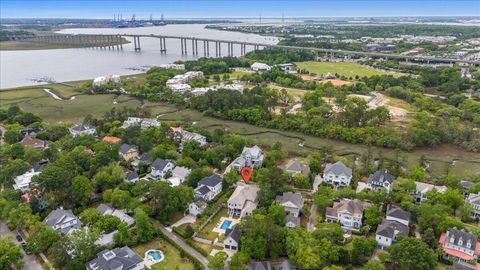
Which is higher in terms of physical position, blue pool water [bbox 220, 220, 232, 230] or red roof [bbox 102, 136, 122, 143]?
red roof [bbox 102, 136, 122, 143]

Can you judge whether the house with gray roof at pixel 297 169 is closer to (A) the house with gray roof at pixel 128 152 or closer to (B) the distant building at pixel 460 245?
(B) the distant building at pixel 460 245

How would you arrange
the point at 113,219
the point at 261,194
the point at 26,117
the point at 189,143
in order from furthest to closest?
the point at 26,117 < the point at 189,143 < the point at 261,194 < the point at 113,219

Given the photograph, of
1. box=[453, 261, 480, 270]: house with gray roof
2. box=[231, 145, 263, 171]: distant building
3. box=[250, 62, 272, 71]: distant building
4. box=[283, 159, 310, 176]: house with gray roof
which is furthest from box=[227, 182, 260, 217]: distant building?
box=[250, 62, 272, 71]: distant building

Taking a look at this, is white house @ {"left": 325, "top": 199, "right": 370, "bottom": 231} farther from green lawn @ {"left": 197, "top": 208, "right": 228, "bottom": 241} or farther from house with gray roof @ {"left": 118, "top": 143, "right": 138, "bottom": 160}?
house with gray roof @ {"left": 118, "top": 143, "right": 138, "bottom": 160}

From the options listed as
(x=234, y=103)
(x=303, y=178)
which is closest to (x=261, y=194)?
(x=303, y=178)

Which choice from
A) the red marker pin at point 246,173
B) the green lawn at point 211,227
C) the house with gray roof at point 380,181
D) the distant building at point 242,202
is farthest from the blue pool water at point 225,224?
the house with gray roof at point 380,181

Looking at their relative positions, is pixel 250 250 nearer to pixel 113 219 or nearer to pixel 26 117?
pixel 113 219

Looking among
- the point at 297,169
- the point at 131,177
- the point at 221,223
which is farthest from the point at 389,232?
the point at 131,177
